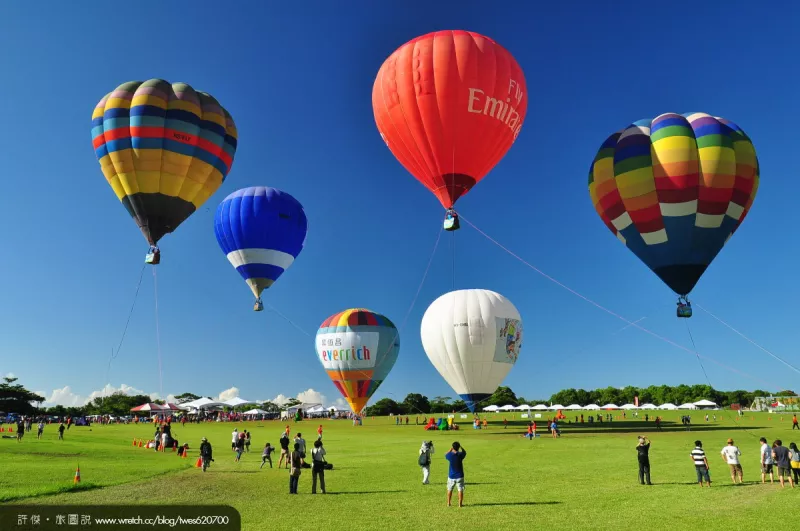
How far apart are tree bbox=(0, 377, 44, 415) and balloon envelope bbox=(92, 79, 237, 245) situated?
84.8 meters

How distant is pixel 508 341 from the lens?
41844mm

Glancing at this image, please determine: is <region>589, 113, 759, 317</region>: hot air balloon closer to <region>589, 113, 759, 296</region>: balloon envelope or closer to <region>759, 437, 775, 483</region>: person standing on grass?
<region>589, 113, 759, 296</region>: balloon envelope

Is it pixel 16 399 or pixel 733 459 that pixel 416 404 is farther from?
pixel 733 459

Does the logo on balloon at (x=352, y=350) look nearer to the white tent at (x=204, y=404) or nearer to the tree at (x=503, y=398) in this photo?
the white tent at (x=204, y=404)

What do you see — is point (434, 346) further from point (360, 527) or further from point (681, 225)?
point (360, 527)

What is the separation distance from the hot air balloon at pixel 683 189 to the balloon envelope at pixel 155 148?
799 inches

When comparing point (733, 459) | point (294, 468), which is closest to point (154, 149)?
point (294, 468)

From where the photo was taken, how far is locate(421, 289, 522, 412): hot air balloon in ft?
133

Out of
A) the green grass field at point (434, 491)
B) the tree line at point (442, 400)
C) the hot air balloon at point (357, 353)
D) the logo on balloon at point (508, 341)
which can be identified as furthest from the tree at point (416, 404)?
the green grass field at point (434, 491)

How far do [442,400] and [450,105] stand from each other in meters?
99.4

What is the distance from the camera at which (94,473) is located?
18.9 meters

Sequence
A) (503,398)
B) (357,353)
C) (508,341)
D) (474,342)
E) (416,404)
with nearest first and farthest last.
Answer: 1. (474,342)
2. (508,341)
3. (357,353)
4. (416,404)
5. (503,398)

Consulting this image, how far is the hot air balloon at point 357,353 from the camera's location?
53031 millimetres

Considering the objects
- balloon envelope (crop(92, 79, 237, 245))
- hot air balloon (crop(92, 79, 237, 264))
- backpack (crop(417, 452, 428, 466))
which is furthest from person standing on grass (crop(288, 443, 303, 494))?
balloon envelope (crop(92, 79, 237, 245))
